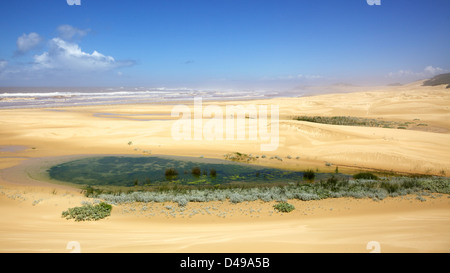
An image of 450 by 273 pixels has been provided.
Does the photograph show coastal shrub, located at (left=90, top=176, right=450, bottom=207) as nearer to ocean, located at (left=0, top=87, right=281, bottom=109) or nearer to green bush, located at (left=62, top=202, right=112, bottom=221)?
green bush, located at (left=62, top=202, right=112, bottom=221)

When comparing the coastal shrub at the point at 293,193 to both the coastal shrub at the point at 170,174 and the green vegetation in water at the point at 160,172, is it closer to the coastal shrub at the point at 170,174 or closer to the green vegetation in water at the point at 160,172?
the green vegetation in water at the point at 160,172

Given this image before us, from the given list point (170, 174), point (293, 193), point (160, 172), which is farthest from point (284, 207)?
point (160, 172)

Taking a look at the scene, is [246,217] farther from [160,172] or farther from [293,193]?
[160,172]

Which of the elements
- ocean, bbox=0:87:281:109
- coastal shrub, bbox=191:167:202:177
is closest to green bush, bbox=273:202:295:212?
coastal shrub, bbox=191:167:202:177
